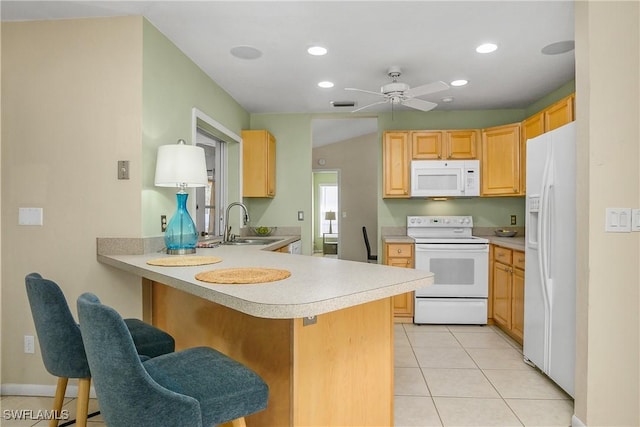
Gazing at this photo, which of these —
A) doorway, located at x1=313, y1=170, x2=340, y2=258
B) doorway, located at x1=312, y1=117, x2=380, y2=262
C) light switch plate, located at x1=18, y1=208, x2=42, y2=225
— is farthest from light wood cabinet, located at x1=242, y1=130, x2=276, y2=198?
doorway, located at x1=313, y1=170, x2=340, y2=258

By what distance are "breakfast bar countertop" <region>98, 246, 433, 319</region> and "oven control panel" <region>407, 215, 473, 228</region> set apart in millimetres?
2838

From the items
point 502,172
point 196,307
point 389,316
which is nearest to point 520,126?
point 502,172

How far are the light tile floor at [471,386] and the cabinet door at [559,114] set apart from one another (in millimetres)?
1945

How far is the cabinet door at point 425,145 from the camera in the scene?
174 inches

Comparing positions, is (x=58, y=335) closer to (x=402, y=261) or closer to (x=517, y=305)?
(x=402, y=261)

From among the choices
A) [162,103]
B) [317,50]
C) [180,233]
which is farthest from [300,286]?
[317,50]

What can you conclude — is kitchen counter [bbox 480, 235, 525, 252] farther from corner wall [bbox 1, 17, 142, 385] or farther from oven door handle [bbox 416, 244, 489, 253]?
corner wall [bbox 1, 17, 142, 385]

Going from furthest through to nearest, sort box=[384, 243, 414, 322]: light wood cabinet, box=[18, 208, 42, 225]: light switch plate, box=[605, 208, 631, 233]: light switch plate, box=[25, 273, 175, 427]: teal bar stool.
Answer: box=[384, 243, 414, 322]: light wood cabinet
box=[18, 208, 42, 225]: light switch plate
box=[605, 208, 631, 233]: light switch plate
box=[25, 273, 175, 427]: teal bar stool

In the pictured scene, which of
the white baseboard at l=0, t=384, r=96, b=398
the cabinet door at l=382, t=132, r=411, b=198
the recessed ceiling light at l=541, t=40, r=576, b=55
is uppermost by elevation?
the recessed ceiling light at l=541, t=40, r=576, b=55

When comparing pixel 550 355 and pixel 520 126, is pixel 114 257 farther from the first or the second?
pixel 520 126

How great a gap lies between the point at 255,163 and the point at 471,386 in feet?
10.2

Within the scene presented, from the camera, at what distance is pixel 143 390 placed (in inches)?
40.2

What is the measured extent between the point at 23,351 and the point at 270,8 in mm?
2632

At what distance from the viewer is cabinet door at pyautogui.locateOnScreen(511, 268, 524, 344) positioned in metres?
3.28
